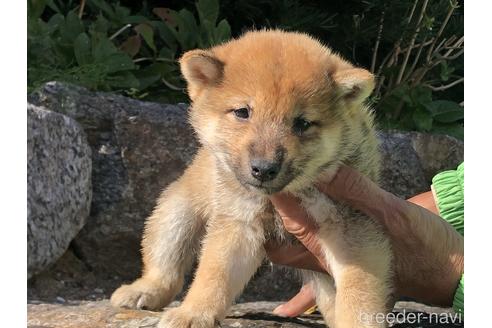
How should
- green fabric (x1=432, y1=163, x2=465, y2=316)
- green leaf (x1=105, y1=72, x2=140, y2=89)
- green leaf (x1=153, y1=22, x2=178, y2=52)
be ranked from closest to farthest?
green fabric (x1=432, y1=163, x2=465, y2=316) → green leaf (x1=105, y1=72, x2=140, y2=89) → green leaf (x1=153, y1=22, x2=178, y2=52)

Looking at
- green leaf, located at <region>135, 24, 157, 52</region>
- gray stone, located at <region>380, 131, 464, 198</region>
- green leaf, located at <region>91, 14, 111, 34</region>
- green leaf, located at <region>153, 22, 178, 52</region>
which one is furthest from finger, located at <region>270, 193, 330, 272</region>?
green leaf, located at <region>91, 14, 111, 34</region>

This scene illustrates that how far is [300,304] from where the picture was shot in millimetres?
3947

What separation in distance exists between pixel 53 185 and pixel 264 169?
2536mm

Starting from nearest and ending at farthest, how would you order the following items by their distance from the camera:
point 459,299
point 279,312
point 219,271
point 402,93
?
point 219,271
point 459,299
point 279,312
point 402,93

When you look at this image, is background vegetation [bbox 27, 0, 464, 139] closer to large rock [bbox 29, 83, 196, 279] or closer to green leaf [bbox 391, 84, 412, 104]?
green leaf [bbox 391, 84, 412, 104]

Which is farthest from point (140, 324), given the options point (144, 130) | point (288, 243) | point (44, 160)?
point (144, 130)

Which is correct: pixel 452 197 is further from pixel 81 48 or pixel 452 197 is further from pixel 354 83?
pixel 81 48

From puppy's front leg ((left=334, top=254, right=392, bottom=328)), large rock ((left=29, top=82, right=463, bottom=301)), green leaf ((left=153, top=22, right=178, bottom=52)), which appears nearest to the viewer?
puppy's front leg ((left=334, top=254, right=392, bottom=328))

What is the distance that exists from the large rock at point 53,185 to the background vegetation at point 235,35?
0.84 meters

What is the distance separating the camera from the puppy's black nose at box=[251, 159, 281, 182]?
3.09m

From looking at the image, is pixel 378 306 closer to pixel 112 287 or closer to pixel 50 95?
pixel 112 287

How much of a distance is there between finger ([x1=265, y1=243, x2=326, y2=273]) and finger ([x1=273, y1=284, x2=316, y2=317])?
18cm

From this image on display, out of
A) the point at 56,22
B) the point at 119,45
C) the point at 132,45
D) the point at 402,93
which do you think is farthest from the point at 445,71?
the point at 56,22

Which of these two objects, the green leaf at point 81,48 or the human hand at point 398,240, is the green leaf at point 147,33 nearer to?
the green leaf at point 81,48
